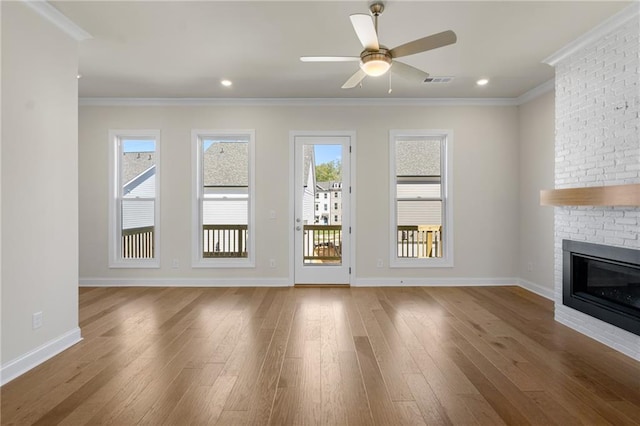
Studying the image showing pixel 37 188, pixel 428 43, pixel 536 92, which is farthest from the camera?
pixel 536 92

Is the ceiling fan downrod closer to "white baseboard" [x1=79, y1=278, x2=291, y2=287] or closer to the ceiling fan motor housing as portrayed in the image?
the ceiling fan motor housing

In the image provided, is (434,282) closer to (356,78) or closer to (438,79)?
(438,79)

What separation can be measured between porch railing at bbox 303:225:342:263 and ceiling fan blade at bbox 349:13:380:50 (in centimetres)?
317

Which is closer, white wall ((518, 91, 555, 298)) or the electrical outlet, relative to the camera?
the electrical outlet

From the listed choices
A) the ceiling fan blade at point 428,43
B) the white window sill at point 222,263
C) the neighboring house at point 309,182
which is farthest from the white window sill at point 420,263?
the ceiling fan blade at point 428,43

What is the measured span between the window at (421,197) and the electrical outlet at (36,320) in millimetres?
4400

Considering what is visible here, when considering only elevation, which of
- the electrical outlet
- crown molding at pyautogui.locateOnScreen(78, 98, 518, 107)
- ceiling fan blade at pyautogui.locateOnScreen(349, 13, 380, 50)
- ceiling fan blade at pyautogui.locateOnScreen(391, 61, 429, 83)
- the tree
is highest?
crown molding at pyautogui.locateOnScreen(78, 98, 518, 107)

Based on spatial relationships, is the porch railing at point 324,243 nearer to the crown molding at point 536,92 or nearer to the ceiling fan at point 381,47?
the ceiling fan at point 381,47

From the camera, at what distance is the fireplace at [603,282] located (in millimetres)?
2951

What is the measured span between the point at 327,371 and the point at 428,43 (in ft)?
8.38

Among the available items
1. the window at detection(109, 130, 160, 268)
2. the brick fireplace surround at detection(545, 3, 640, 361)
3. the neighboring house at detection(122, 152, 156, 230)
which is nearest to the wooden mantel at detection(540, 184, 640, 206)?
the brick fireplace surround at detection(545, 3, 640, 361)

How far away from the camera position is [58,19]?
9.73 feet

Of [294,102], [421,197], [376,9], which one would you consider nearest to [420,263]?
[421,197]

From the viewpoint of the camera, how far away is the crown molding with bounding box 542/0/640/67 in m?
2.91
